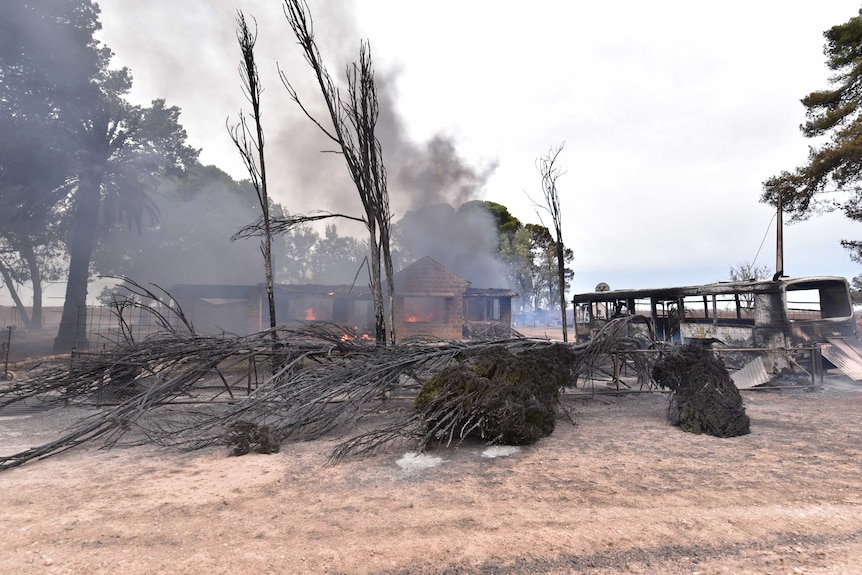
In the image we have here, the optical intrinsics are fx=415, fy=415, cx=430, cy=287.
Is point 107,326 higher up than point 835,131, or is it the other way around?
point 835,131

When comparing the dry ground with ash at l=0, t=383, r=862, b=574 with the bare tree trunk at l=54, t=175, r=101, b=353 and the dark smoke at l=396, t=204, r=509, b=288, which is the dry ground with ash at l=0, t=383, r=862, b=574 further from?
the dark smoke at l=396, t=204, r=509, b=288

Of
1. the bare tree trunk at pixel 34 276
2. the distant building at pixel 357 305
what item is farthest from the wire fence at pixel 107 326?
the distant building at pixel 357 305

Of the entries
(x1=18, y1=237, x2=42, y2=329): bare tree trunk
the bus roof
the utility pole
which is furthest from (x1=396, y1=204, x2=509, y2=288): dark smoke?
(x1=18, y1=237, x2=42, y2=329): bare tree trunk

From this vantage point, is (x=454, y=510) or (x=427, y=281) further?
(x=427, y=281)

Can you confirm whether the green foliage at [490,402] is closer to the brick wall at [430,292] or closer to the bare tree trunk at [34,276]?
the brick wall at [430,292]

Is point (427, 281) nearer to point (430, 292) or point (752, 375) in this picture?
point (430, 292)

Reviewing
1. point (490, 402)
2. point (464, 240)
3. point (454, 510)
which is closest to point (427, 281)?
point (490, 402)

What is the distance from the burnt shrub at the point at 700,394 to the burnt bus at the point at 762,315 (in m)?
1.80

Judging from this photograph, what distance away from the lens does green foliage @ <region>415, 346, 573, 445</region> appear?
509 centimetres

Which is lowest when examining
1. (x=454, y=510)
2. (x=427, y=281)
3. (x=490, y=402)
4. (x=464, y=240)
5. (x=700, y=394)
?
(x=454, y=510)

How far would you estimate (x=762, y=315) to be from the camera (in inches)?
391

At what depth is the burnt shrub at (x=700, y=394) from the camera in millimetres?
5586

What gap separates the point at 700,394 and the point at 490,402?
10.7ft

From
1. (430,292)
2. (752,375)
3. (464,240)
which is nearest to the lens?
(752,375)
